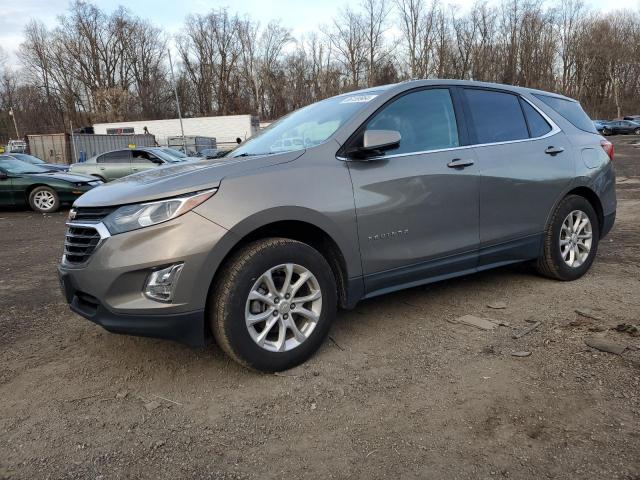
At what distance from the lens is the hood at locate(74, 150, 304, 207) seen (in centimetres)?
275

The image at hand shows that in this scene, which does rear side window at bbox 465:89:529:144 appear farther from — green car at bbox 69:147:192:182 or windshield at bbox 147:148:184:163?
windshield at bbox 147:148:184:163

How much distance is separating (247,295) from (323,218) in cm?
66

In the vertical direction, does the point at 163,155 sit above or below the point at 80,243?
above

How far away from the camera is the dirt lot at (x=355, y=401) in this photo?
222 cm

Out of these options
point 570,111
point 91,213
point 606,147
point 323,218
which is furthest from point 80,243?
point 606,147

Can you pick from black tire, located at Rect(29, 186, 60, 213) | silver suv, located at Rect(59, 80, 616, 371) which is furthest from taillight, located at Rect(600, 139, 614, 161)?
black tire, located at Rect(29, 186, 60, 213)

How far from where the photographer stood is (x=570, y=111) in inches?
189

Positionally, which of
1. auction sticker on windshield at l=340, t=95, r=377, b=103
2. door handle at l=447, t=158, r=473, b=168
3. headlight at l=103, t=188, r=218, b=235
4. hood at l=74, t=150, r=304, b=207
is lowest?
headlight at l=103, t=188, r=218, b=235

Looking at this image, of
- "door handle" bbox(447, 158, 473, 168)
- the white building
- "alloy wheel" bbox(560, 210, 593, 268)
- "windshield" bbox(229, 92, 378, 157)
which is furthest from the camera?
the white building

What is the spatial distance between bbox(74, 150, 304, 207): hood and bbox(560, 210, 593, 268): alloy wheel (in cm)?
271

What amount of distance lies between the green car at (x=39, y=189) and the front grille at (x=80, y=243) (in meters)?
8.97

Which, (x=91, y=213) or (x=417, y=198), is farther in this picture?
(x=417, y=198)

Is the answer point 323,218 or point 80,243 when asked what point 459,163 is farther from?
point 80,243

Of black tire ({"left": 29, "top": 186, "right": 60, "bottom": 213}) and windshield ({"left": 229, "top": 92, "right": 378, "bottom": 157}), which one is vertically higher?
windshield ({"left": 229, "top": 92, "right": 378, "bottom": 157})
